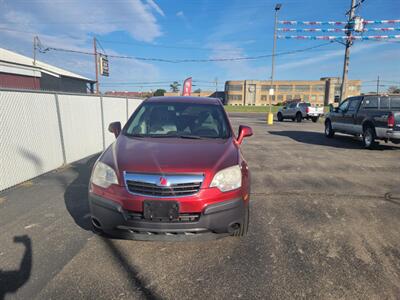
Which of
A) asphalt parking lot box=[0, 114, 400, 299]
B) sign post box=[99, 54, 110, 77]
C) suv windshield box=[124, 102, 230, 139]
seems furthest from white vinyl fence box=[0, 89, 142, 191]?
sign post box=[99, 54, 110, 77]

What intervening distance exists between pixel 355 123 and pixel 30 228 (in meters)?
11.3

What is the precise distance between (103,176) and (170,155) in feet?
2.41

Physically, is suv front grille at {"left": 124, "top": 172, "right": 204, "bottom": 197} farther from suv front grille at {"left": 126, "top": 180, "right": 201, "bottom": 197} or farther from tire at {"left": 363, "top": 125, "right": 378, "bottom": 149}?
tire at {"left": 363, "top": 125, "right": 378, "bottom": 149}

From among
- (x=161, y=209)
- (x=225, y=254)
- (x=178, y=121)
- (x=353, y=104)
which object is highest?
(x=353, y=104)

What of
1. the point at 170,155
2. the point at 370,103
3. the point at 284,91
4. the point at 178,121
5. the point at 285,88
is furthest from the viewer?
the point at 284,91

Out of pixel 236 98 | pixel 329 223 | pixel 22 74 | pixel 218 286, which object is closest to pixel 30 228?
pixel 218 286

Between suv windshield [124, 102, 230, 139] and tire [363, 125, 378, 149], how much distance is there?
774cm

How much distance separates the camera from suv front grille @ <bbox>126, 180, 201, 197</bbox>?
8.41 feet

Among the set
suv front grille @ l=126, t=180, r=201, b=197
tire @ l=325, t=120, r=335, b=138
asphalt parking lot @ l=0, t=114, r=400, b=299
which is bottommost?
asphalt parking lot @ l=0, t=114, r=400, b=299

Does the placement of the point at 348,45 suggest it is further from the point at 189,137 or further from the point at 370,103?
the point at 189,137

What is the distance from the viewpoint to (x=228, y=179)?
278 centimetres

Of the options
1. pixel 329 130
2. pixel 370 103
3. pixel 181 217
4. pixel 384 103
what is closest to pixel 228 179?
pixel 181 217

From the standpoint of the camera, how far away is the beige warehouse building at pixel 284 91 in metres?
111

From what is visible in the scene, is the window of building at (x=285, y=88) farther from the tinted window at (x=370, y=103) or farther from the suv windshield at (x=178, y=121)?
the suv windshield at (x=178, y=121)
